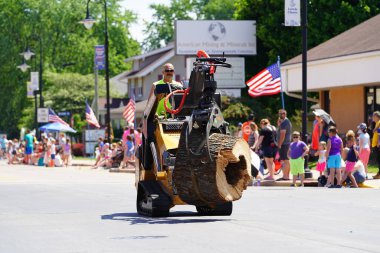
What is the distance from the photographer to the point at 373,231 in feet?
44.2

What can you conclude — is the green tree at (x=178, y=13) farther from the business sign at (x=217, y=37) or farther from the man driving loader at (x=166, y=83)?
the man driving loader at (x=166, y=83)

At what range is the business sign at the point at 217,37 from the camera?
6184 centimetres

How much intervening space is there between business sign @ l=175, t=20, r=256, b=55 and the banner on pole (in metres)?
25.2

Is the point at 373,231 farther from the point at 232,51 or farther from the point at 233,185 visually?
the point at 232,51

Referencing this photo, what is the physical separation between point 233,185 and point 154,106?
201 cm

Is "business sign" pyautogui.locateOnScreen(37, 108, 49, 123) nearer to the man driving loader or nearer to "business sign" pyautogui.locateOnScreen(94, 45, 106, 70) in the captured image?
"business sign" pyautogui.locateOnScreen(94, 45, 106, 70)

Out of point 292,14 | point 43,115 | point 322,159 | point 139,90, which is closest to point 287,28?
point 43,115

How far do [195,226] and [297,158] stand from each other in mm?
12487

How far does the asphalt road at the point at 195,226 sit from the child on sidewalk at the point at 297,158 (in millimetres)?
4777

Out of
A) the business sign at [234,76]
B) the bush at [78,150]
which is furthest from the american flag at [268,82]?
the bush at [78,150]

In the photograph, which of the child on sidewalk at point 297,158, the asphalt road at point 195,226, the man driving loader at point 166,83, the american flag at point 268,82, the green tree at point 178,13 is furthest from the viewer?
the green tree at point 178,13

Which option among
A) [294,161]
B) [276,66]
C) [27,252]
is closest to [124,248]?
[27,252]

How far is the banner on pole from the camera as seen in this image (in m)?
34.7

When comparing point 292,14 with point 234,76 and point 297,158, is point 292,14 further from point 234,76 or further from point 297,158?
point 234,76
